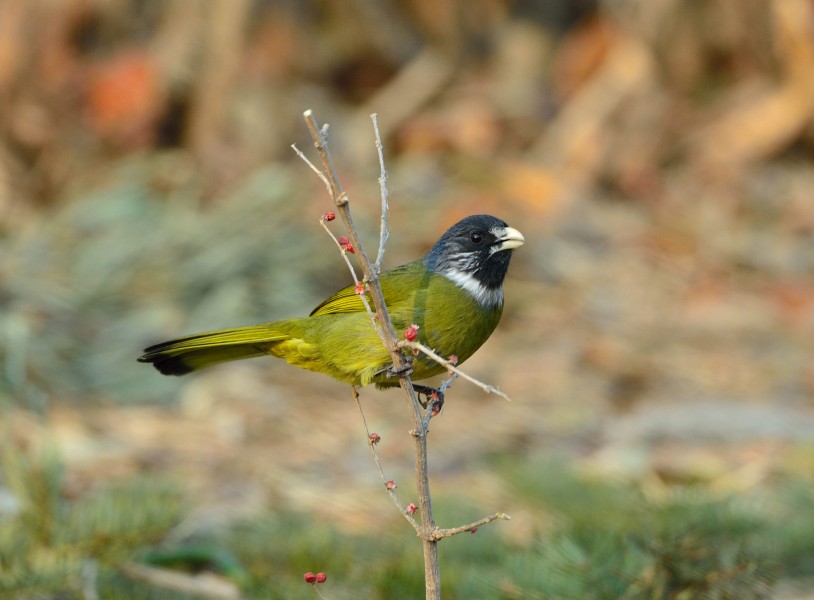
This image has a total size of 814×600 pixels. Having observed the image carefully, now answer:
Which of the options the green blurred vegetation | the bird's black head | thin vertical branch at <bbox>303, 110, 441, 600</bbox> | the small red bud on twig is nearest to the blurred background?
the green blurred vegetation

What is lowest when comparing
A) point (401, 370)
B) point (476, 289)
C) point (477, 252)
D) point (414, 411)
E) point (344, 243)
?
point (414, 411)

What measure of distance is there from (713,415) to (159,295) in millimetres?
3928

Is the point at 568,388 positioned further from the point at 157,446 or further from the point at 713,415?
the point at 157,446

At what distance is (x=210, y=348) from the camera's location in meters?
3.13

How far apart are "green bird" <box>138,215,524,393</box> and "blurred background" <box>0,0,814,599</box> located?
64 cm

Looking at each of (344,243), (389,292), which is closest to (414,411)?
(344,243)

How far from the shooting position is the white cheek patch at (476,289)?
315cm

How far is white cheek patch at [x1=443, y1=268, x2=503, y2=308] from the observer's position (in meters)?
3.15

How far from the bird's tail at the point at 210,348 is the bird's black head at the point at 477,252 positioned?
0.54 metres

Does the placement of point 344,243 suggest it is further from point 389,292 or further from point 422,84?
point 422,84

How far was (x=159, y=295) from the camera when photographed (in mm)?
7941

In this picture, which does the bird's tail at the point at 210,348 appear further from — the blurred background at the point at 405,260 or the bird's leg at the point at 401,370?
the blurred background at the point at 405,260

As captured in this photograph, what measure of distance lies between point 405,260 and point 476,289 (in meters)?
→ 5.74

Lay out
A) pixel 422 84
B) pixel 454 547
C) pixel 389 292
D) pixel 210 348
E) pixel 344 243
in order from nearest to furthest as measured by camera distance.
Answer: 1. pixel 344 243
2. pixel 210 348
3. pixel 389 292
4. pixel 454 547
5. pixel 422 84
